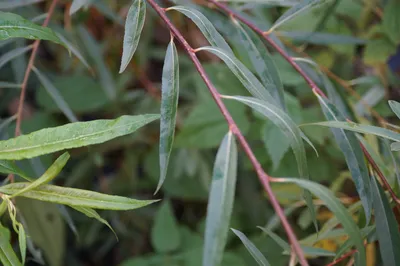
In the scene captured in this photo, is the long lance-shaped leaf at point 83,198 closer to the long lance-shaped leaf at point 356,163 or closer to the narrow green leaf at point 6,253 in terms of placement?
the narrow green leaf at point 6,253

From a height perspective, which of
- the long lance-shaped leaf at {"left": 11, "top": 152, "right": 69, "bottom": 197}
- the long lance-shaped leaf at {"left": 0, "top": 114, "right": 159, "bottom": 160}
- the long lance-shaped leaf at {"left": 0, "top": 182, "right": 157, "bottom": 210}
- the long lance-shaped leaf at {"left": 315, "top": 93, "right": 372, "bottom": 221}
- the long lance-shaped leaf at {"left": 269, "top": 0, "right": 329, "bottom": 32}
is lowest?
the long lance-shaped leaf at {"left": 315, "top": 93, "right": 372, "bottom": 221}

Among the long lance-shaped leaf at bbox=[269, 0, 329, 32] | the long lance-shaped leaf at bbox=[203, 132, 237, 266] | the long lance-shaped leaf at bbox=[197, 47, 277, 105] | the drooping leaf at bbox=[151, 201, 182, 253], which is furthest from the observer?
the drooping leaf at bbox=[151, 201, 182, 253]

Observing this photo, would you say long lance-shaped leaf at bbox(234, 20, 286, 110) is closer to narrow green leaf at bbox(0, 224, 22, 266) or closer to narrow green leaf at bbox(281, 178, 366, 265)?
narrow green leaf at bbox(281, 178, 366, 265)

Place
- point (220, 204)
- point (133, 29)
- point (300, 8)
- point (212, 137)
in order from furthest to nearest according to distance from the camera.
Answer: point (212, 137) < point (300, 8) < point (133, 29) < point (220, 204)

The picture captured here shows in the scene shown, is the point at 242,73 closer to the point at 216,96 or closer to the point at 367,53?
the point at 216,96

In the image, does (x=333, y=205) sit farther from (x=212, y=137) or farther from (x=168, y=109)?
(x=212, y=137)

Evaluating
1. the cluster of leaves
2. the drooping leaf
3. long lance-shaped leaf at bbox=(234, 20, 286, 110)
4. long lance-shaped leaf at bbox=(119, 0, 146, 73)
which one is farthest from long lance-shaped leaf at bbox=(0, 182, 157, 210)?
the drooping leaf

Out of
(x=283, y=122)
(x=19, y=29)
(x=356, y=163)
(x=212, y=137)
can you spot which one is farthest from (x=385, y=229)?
(x=212, y=137)

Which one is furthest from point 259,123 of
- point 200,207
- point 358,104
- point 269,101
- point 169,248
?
point 269,101

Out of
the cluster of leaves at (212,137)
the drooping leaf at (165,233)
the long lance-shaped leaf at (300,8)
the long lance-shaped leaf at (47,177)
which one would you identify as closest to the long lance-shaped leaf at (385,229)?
the cluster of leaves at (212,137)
